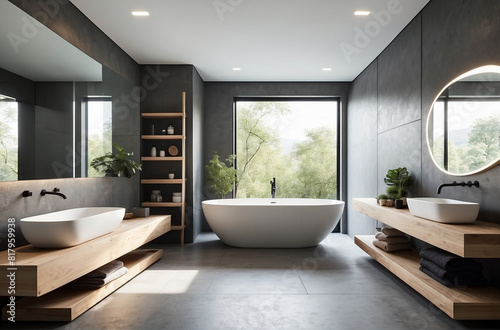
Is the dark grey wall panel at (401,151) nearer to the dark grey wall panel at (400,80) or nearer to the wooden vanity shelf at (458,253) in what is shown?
the dark grey wall panel at (400,80)

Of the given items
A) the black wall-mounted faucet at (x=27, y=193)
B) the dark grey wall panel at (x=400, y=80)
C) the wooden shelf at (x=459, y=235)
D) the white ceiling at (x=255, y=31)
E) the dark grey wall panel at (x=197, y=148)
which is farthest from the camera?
the dark grey wall panel at (x=197, y=148)

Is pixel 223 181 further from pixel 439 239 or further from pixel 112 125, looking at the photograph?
pixel 439 239

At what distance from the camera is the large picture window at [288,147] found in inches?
271

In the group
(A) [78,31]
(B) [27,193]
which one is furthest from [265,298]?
(A) [78,31]

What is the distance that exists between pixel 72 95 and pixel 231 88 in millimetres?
3655

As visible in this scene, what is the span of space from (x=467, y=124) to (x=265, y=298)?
2232 mm

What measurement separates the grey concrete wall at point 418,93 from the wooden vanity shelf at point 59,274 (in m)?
3.05

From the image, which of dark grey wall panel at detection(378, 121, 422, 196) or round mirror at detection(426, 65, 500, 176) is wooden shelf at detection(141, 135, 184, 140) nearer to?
dark grey wall panel at detection(378, 121, 422, 196)

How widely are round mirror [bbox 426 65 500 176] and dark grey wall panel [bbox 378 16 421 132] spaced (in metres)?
0.51

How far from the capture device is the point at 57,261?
249cm

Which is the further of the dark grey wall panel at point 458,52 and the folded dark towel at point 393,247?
the folded dark towel at point 393,247

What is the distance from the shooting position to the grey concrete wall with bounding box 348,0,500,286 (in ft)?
8.99

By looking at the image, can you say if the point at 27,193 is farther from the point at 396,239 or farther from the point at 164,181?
the point at 396,239

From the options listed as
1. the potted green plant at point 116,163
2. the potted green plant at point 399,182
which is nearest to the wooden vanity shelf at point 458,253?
the potted green plant at point 399,182
